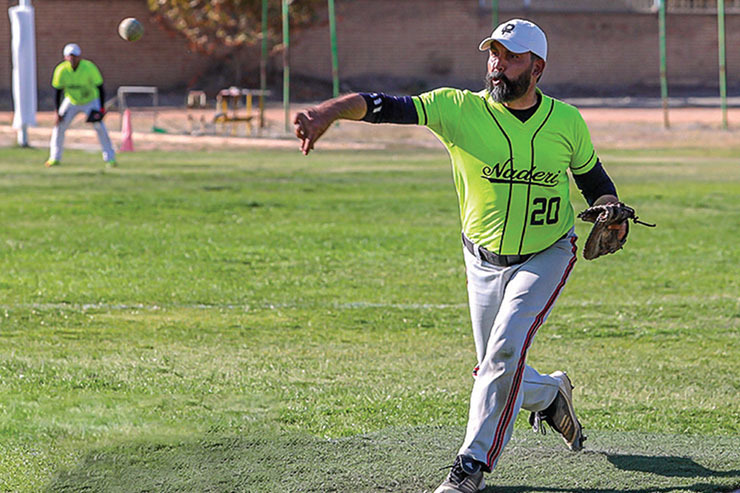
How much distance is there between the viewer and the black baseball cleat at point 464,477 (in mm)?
5137

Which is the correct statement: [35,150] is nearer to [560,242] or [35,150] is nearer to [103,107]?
[103,107]

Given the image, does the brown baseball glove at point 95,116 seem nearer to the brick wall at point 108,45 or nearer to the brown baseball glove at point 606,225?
the brown baseball glove at point 606,225

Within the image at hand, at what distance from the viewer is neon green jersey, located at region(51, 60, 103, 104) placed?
846 inches

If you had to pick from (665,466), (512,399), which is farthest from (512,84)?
(665,466)

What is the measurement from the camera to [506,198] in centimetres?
547

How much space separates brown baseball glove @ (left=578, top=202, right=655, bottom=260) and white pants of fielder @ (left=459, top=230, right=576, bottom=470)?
0.16m

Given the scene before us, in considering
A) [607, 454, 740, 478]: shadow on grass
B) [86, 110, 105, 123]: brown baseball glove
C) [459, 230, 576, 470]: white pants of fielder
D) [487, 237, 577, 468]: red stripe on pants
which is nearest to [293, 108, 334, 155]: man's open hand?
[459, 230, 576, 470]: white pants of fielder

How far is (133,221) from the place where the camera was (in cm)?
1494

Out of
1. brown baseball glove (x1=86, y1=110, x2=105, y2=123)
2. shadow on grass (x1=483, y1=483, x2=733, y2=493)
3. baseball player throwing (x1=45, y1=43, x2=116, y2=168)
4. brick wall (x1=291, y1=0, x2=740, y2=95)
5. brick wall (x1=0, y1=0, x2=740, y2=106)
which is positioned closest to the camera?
shadow on grass (x1=483, y1=483, x2=733, y2=493)

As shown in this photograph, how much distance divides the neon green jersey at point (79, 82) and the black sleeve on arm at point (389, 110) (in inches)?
673

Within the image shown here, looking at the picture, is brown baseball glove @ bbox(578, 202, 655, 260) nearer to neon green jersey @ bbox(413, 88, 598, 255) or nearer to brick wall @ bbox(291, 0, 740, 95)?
neon green jersey @ bbox(413, 88, 598, 255)

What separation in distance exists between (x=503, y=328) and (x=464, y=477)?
0.68m

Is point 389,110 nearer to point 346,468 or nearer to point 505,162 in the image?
point 505,162

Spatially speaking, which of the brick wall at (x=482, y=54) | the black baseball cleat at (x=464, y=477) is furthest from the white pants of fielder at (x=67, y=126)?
the brick wall at (x=482, y=54)
